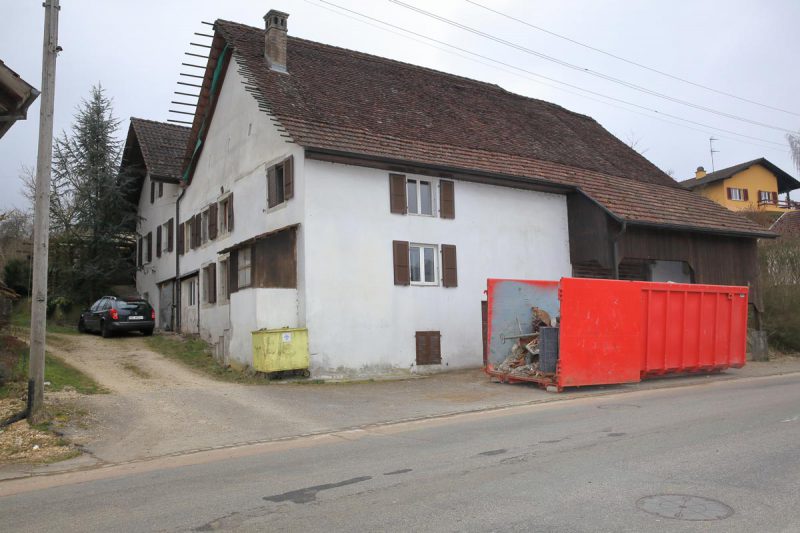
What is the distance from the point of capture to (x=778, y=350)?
2330cm

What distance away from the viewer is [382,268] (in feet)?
55.5

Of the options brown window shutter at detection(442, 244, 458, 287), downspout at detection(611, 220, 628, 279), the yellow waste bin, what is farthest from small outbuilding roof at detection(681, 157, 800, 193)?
the yellow waste bin

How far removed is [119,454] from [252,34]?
52.6 ft

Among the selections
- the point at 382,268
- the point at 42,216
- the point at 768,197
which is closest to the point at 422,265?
the point at 382,268

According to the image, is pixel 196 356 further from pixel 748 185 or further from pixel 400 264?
pixel 748 185

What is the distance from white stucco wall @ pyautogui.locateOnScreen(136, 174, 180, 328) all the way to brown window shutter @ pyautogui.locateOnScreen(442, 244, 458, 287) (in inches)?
525

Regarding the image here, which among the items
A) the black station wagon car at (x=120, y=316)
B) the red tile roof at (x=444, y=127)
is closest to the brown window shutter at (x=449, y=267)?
the red tile roof at (x=444, y=127)

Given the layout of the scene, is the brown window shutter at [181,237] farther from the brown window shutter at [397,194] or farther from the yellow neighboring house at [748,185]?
the yellow neighboring house at [748,185]

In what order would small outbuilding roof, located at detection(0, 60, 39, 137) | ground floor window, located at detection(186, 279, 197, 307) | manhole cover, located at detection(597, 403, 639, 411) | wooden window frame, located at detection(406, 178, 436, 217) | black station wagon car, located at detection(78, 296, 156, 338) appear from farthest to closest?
1. ground floor window, located at detection(186, 279, 197, 307)
2. black station wagon car, located at detection(78, 296, 156, 338)
3. wooden window frame, located at detection(406, 178, 436, 217)
4. manhole cover, located at detection(597, 403, 639, 411)
5. small outbuilding roof, located at detection(0, 60, 39, 137)

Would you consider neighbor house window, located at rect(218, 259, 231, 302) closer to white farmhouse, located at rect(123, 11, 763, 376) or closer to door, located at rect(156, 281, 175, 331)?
white farmhouse, located at rect(123, 11, 763, 376)

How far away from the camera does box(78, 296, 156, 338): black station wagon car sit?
75.2ft

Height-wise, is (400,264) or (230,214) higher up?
(230,214)

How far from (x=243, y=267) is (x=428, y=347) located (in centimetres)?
573

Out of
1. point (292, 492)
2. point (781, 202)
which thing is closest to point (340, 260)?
point (292, 492)
